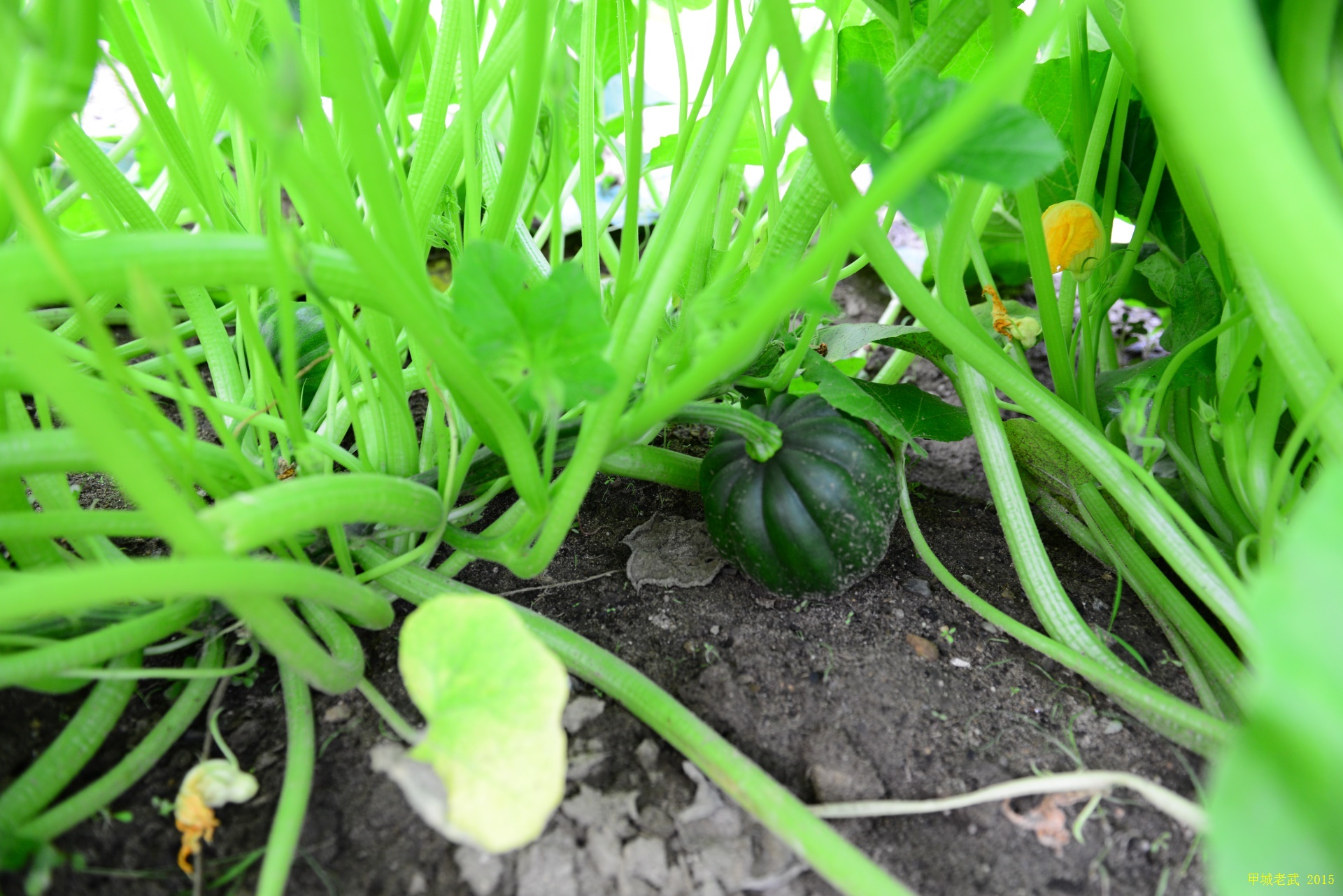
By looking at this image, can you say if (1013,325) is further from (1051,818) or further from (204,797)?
(204,797)

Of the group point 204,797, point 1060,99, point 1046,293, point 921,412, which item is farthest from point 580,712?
point 1060,99

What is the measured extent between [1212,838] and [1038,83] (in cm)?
88

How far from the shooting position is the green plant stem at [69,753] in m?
0.52

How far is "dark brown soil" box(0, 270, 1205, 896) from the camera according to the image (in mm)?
547

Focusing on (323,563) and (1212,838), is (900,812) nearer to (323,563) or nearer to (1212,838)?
(1212,838)

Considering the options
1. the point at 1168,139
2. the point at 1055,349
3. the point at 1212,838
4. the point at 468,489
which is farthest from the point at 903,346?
the point at 1212,838

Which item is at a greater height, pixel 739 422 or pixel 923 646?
pixel 739 422

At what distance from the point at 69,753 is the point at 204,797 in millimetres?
102

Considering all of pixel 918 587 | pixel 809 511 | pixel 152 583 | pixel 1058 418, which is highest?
pixel 152 583

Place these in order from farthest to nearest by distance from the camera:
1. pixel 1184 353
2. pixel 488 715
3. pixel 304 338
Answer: pixel 304 338 < pixel 1184 353 < pixel 488 715

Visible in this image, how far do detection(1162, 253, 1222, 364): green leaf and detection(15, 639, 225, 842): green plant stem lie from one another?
1003mm

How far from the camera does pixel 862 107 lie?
0.48m

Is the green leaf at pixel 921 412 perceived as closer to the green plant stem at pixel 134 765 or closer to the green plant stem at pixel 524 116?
the green plant stem at pixel 524 116

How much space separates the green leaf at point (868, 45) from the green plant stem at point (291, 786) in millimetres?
895
